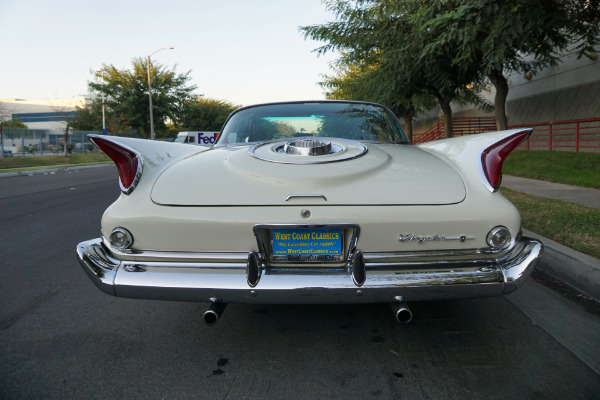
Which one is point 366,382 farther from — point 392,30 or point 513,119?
point 513,119

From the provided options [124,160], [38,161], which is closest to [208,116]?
[38,161]

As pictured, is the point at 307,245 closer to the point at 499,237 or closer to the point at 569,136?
the point at 499,237

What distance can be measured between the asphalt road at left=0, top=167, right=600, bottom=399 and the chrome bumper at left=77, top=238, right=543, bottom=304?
0.42m

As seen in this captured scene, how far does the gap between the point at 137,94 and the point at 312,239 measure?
3624 cm

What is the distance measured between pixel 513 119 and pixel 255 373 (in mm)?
22033

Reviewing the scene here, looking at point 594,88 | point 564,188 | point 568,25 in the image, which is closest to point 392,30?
point 568,25

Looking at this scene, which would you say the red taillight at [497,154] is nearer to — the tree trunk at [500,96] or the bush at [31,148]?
the tree trunk at [500,96]

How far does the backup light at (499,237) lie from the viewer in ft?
7.26

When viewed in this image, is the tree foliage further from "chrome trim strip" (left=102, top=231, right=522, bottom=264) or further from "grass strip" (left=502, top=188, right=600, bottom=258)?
"chrome trim strip" (left=102, top=231, right=522, bottom=264)

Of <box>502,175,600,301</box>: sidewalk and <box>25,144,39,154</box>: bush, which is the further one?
<box>25,144,39,154</box>: bush

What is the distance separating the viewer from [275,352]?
248cm

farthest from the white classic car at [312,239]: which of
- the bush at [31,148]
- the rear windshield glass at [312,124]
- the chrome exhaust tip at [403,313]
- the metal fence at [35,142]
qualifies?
the bush at [31,148]

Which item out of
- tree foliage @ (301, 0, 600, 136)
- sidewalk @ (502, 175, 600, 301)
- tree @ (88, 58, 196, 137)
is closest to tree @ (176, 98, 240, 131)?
tree @ (88, 58, 196, 137)

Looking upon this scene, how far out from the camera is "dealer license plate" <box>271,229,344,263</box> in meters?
2.17
